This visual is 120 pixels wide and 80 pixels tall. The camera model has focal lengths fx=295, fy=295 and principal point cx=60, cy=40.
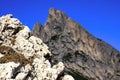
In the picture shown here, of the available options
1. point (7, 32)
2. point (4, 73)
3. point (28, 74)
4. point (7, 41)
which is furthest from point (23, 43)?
point (4, 73)

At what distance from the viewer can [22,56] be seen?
1452 inches

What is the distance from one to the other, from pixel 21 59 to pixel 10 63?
3632 mm

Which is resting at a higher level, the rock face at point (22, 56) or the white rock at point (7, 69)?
the rock face at point (22, 56)

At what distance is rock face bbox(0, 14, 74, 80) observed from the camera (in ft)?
101

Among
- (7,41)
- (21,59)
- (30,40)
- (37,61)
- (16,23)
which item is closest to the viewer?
(21,59)

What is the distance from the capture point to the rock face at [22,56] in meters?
30.7

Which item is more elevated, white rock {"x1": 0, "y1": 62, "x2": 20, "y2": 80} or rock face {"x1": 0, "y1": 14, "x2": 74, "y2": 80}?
rock face {"x1": 0, "y1": 14, "x2": 74, "y2": 80}

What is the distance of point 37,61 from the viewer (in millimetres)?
37281

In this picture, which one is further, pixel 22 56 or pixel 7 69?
pixel 22 56

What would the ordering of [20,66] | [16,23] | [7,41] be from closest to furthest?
[20,66], [7,41], [16,23]

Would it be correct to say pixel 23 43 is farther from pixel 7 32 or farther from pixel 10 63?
pixel 10 63

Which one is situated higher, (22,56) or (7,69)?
(22,56)

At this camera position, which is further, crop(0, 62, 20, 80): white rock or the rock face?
the rock face

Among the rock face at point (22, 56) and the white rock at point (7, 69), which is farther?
the rock face at point (22, 56)
